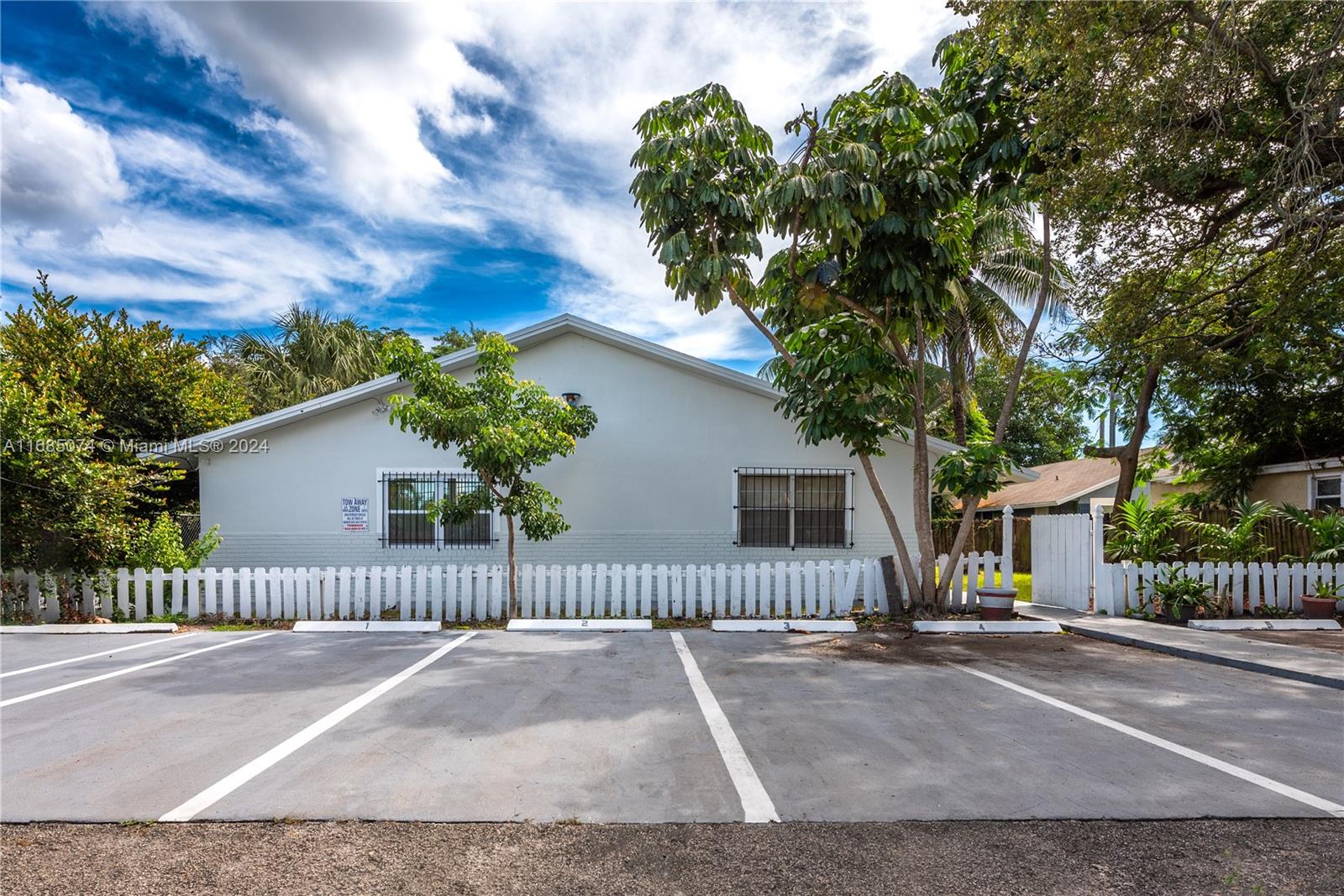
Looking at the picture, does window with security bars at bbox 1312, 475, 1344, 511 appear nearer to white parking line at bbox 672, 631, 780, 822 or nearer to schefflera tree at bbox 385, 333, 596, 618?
white parking line at bbox 672, 631, 780, 822

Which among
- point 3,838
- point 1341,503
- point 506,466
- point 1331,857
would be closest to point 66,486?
point 506,466

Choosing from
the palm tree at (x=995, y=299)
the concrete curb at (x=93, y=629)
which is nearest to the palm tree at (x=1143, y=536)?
the palm tree at (x=995, y=299)

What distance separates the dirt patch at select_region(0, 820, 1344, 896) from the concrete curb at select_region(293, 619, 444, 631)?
633 centimetres

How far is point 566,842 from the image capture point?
3467 mm

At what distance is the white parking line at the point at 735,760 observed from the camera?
151 inches

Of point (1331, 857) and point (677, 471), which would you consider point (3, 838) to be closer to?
point (1331, 857)

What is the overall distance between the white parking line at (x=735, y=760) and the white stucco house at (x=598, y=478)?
17.5 ft

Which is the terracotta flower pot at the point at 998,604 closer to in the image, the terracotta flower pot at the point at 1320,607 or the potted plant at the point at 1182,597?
the potted plant at the point at 1182,597

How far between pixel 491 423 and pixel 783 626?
194 inches

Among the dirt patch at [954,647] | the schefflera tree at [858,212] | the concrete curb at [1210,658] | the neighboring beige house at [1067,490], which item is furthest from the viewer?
the neighboring beige house at [1067,490]

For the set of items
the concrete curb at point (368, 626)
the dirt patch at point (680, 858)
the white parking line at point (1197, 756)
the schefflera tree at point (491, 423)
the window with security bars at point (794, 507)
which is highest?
the schefflera tree at point (491, 423)

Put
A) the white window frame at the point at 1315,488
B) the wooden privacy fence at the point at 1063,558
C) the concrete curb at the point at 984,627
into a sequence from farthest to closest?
1. the white window frame at the point at 1315,488
2. the wooden privacy fence at the point at 1063,558
3. the concrete curb at the point at 984,627

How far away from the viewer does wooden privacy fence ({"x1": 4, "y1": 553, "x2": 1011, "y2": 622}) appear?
10.4 metres

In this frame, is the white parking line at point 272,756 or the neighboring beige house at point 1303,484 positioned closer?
the white parking line at point 272,756
